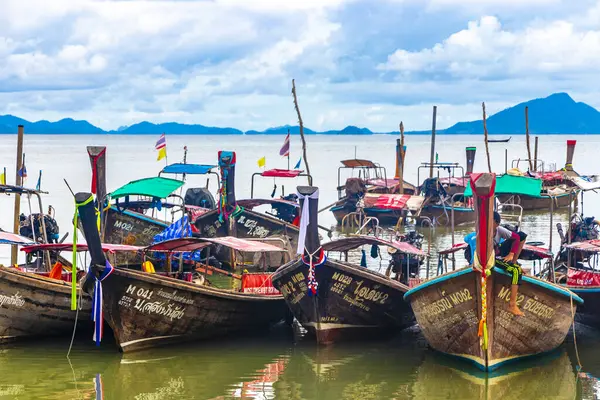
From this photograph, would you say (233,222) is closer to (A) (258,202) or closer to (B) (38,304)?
(A) (258,202)

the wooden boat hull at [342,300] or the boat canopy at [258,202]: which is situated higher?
the boat canopy at [258,202]

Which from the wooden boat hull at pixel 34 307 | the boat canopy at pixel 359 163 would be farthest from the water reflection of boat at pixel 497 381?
the boat canopy at pixel 359 163

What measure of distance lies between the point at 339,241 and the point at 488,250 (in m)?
4.85

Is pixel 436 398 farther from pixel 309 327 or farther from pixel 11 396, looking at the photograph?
pixel 11 396

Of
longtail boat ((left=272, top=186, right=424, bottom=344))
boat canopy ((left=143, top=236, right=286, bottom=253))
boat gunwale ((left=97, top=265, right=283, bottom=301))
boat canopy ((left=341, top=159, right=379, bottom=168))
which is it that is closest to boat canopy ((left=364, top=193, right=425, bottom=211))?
boat canopy ((left=341, top=159, right=379, bottom=168))

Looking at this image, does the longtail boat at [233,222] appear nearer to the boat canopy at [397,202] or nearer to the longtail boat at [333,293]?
the boat canopy at [397,202]

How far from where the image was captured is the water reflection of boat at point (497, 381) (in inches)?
526

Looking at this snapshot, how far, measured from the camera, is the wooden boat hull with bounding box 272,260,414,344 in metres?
15.1

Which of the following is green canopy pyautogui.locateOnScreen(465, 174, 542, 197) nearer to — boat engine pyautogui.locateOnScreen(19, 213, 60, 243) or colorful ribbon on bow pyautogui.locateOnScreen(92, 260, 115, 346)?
colorful ribbon on bow pyautogui.locateOnScreen(92, 260, 115, 346)

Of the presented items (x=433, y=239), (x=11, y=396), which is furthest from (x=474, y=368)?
(x=433, y=239)

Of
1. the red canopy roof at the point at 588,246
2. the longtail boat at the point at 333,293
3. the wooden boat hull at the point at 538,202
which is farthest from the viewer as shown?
the wooden boat hull at the point at 538,202

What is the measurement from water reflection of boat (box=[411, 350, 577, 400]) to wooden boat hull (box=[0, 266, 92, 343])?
231 inches

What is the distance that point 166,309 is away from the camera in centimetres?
1499

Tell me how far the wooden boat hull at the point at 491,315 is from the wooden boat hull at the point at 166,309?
3.21 metres
